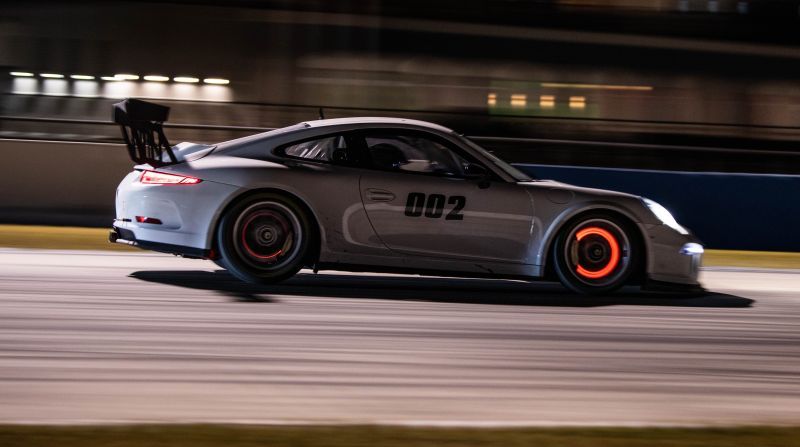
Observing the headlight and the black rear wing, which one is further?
the headlight

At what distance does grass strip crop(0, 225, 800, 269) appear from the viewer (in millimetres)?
10914

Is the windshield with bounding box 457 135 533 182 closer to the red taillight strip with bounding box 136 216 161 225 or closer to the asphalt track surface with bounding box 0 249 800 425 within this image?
the asphalt track surface with bounding box 0 249 800 425

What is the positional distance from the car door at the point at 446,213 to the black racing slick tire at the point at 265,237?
49cm

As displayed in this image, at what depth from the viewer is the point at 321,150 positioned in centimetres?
773

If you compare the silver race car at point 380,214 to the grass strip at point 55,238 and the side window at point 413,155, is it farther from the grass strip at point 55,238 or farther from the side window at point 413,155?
the grass strip at point 55,238

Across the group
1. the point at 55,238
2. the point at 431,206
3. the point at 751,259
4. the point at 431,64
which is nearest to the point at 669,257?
the point at 431,206

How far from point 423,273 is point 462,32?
43.1ft

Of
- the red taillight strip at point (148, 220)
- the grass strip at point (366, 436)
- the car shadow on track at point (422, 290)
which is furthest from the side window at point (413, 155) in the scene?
the grass strip at point (366, 436)

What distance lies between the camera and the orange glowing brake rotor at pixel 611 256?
7.74m

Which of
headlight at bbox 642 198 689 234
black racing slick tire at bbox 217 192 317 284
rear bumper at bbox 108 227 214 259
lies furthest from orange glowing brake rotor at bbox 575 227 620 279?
rear bumper at bbox 108 227 214 259

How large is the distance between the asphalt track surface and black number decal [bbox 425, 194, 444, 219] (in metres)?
0.57

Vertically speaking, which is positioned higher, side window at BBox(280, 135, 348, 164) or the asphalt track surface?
side window at BBox(280, 135, 348, 164)

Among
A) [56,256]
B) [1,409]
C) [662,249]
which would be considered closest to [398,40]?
[56,256]

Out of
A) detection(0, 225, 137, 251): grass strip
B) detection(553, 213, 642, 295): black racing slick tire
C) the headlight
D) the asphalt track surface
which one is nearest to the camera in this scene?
the asphalt track surface
